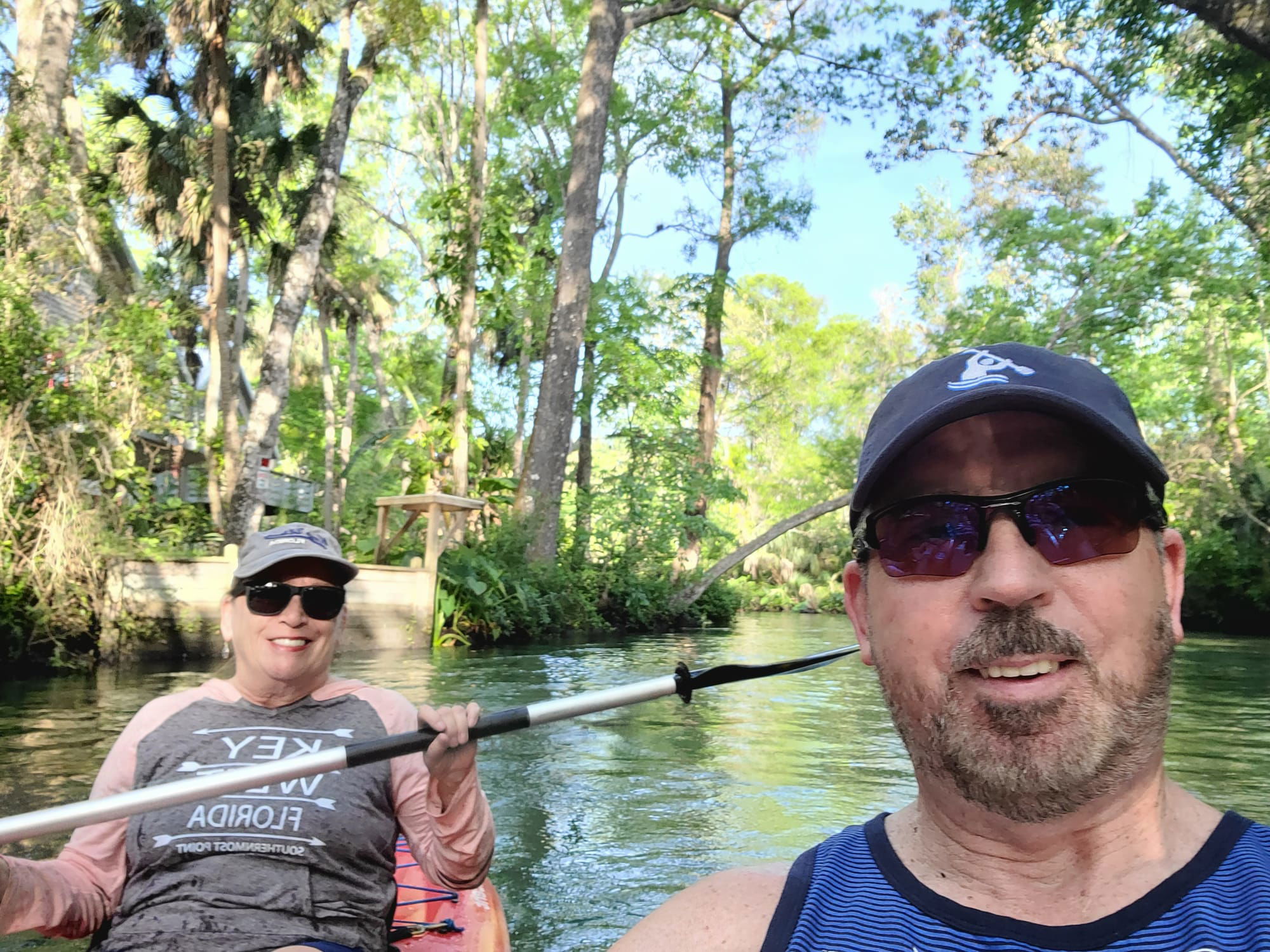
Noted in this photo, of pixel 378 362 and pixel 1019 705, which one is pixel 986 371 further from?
pixel 378 362

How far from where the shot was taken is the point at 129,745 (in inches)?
104

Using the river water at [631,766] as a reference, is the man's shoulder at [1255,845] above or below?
above

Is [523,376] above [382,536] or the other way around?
above

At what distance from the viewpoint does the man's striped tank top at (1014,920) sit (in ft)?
3.43

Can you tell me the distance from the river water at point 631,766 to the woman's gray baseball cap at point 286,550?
72.5 inches

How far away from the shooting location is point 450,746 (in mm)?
2205

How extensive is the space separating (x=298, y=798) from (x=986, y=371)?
201cm

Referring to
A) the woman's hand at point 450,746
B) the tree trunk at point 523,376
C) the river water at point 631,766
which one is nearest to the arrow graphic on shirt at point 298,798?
the woman's hand at point 450,746

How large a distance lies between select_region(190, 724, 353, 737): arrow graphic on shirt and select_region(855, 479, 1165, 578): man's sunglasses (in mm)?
1879

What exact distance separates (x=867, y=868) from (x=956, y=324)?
79.9 ft

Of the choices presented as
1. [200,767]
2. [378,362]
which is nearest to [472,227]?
[378,362]

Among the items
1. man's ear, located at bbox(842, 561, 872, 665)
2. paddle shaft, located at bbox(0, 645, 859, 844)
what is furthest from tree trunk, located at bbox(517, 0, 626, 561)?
man's ear, located at bbox(842, 561, 872, 665)

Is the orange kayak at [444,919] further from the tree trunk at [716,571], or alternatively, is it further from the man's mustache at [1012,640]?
the tree trunk at [716,571]

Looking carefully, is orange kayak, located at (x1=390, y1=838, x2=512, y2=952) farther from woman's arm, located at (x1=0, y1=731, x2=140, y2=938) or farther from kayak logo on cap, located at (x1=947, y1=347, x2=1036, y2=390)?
kayak logo on cap, located at (x1=947, y1=347, x2=1036, y2=390)
